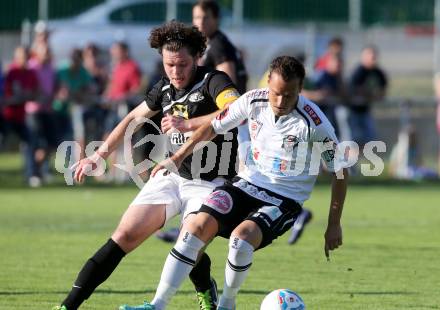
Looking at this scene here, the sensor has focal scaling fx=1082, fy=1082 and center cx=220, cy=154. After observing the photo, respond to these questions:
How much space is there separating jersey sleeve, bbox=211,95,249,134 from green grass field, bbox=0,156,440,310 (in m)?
1.25

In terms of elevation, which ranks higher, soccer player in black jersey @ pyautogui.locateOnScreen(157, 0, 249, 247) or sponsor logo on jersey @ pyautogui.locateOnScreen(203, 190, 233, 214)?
soccer player in black jersey @ pyautogui.locateOnScreen(157, 0, 249, 247)

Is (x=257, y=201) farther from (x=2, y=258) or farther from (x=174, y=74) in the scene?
(x=2, y=258)

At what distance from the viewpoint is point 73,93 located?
17656mm

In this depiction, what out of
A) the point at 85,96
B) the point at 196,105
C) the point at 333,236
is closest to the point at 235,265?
the point at 333,236

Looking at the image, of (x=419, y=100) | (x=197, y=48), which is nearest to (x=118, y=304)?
(x=197, y=48)

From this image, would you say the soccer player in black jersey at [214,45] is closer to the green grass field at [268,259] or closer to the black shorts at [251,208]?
the green grass field at [268,259]

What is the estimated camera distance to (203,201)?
678 centimetres

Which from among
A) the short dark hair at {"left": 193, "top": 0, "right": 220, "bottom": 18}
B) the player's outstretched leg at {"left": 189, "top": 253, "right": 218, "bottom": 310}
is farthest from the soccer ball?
the short dark hair at {"left": 193, "top": 0, "right": 220, "bottom": 18}

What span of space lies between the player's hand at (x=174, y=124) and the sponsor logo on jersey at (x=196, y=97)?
1.01 feet

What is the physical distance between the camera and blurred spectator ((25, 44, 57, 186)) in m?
17.0

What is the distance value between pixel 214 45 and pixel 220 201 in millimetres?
3469

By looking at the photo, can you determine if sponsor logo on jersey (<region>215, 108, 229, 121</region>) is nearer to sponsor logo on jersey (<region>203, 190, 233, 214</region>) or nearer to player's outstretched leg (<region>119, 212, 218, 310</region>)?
sponsor logo on jersey (<region>203, 190, 233, 214</region>)

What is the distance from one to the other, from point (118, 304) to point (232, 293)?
3.59 feet

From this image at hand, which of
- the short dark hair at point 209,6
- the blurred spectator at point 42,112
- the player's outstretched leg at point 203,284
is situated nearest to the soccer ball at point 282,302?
the player's outstretched leg at point 203,284
